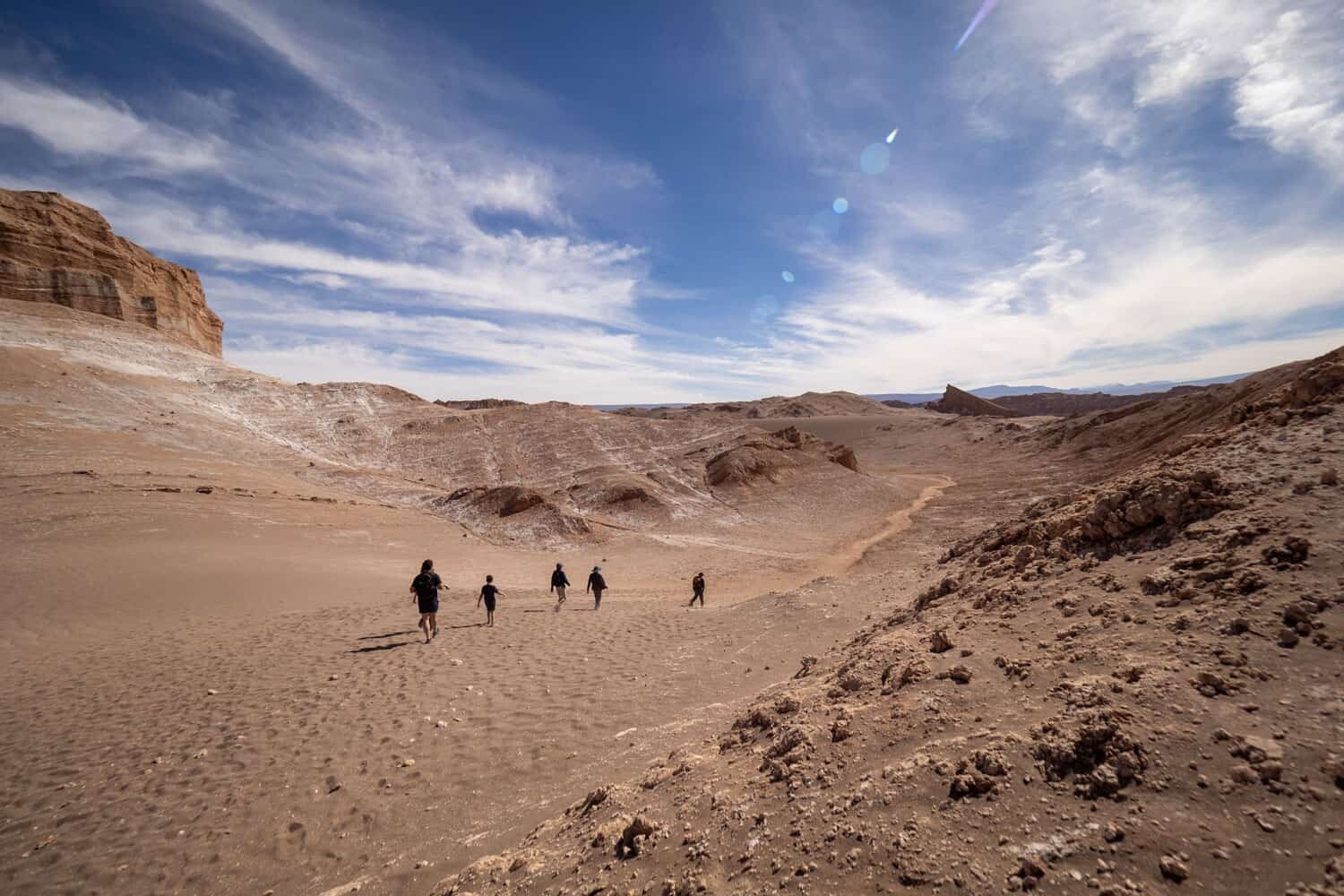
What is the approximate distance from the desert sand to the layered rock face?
34.5 m

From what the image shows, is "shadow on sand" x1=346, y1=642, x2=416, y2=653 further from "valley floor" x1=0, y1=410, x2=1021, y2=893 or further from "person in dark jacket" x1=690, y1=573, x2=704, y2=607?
"person in dark jacket" x1=690, y1=573, x2=704, y2=607

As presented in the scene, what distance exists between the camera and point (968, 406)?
85.1 meters

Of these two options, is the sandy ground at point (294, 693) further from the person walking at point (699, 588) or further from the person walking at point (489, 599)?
the person walking at point (699, 588)

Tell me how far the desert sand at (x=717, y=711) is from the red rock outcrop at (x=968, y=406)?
262 ft

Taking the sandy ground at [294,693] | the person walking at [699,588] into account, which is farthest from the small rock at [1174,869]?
the person walking at [699,588]

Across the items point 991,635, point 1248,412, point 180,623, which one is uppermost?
point 1248,412

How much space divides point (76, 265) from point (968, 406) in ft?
331

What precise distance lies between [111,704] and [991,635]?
1005cm

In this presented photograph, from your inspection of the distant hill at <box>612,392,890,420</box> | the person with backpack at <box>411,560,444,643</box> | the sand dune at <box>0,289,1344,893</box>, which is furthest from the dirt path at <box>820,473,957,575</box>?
the distant hill at <box>612,392,890,420</box>

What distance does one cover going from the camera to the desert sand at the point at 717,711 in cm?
270

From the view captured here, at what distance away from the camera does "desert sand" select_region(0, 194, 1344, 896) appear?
8.86 ft

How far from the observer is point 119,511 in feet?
49.2

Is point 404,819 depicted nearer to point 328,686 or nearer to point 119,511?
point 328,686

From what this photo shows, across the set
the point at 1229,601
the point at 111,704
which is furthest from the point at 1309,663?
the point at 111,704
